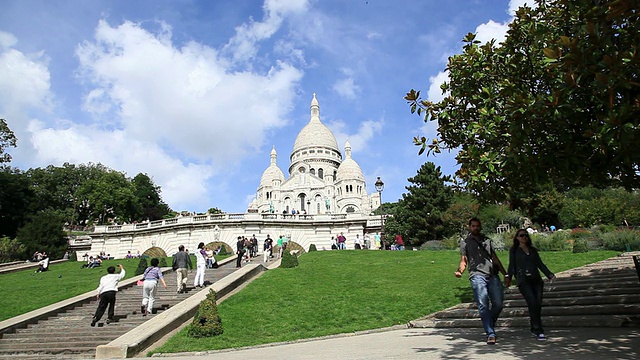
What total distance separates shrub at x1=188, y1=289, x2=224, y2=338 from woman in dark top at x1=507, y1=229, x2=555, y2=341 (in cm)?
622

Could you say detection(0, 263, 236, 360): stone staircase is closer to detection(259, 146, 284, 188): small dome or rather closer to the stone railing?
the stone railing

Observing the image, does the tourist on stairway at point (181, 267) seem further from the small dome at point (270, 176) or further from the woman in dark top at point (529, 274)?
the small dome at point (270, 176)

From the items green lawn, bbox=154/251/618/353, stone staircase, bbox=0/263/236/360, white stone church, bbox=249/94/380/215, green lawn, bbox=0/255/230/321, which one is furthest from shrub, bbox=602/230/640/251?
white stone church, bbox=249/94/380/215

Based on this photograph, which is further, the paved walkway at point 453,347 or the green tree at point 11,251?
the green tree at point 11,251

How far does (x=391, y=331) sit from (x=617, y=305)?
14.4 ft

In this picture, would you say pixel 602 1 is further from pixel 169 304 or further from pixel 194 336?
pixel 169 304

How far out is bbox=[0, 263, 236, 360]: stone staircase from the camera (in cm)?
973

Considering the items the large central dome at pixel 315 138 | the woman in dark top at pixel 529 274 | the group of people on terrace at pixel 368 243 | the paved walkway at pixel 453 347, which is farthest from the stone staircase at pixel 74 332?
the large central dome at pixel 315 138

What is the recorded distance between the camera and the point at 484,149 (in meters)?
8.43

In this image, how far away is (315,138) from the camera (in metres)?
97.4

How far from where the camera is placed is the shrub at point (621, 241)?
22.0 m

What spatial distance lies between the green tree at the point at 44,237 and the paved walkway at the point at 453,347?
1456 inches

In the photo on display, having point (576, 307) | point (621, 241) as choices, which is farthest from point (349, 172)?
point (576, 307)

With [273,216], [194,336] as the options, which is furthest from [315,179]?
[194,336]
